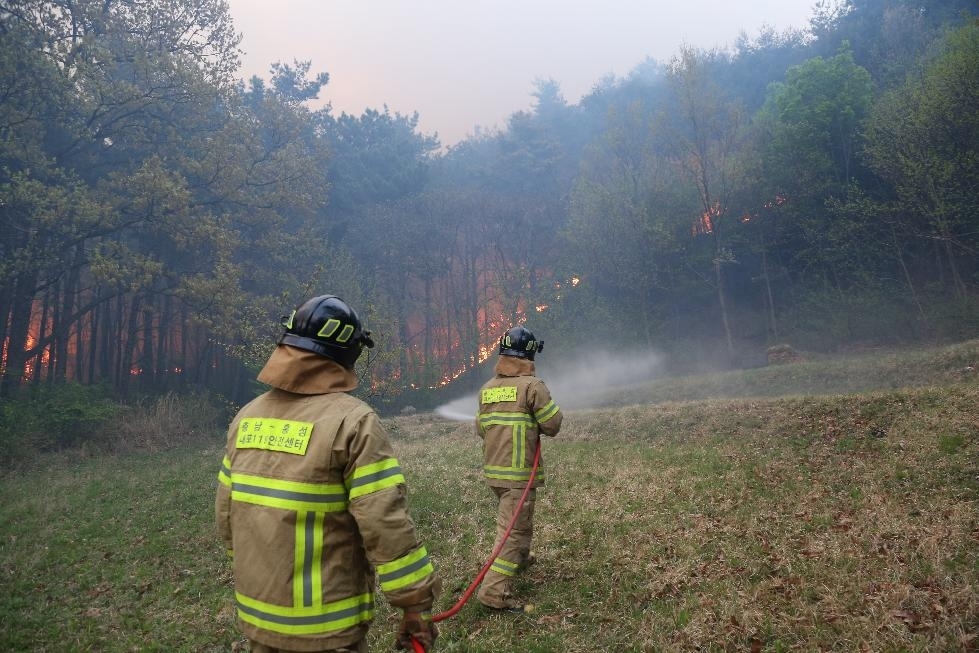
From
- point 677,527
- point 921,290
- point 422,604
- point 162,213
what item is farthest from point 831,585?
point 921,290

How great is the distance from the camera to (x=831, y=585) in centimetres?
474

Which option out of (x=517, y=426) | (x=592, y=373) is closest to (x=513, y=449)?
(x=517, y=426)

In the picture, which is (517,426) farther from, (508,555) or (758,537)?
(758,537)

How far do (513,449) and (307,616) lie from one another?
3.05 meters

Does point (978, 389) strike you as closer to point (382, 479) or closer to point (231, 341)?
point (382, 479)

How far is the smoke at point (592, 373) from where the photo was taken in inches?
1120

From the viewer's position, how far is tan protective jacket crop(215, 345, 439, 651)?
8.14ft

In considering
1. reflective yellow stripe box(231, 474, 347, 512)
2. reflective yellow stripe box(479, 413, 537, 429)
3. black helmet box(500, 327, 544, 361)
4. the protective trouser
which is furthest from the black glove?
black helmet box(500, 327, 544, 361)

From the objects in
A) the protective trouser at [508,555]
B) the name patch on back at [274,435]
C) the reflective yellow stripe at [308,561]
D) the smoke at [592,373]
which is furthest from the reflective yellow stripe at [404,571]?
the smoke at [592,373]

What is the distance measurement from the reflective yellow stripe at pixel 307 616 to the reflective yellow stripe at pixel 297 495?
42 centimetres

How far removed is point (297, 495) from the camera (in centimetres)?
252

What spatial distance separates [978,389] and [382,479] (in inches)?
435

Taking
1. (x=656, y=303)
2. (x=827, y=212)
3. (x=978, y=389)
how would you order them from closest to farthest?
(x=978, y=389) < (x=827, y=212) < (x=656, y=303)

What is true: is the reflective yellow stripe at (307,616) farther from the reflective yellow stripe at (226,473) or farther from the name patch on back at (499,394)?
the name patch on back at (499,394)
